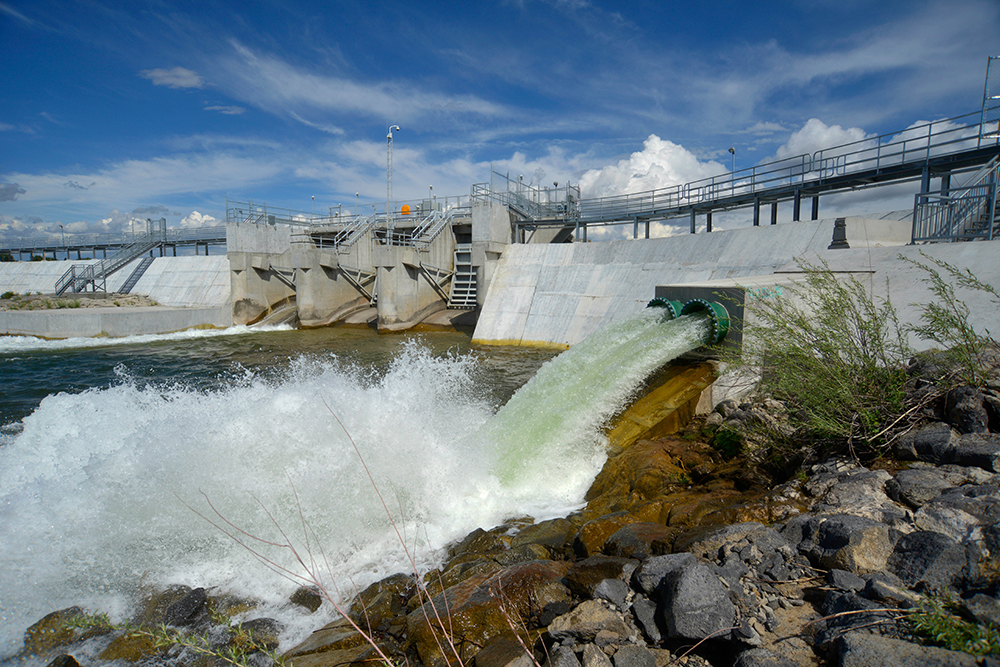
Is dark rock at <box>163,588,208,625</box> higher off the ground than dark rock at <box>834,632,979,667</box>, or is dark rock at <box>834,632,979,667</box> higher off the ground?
dark rock at <box>834,632,979,667</box>

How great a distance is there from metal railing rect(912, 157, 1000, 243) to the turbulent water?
6.57 meters

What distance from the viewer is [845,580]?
2922 millimetres

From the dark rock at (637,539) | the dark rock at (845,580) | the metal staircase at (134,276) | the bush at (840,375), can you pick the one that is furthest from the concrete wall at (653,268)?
the metal staircase at (134,276)

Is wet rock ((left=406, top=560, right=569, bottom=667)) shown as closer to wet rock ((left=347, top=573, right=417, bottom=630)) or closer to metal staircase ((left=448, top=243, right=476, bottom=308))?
wet rock ((left=347, top=573, right=417, bottom=630))

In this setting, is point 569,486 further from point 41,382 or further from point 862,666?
point 41,382

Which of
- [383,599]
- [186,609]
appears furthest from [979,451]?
[186,609]

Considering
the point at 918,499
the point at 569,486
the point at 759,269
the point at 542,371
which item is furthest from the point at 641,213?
the point at 918,499

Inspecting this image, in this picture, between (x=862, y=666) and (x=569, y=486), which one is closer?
(x=862, y=666)

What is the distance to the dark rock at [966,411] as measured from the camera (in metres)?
4.32

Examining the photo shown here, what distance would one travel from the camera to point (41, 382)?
1341 centimetres

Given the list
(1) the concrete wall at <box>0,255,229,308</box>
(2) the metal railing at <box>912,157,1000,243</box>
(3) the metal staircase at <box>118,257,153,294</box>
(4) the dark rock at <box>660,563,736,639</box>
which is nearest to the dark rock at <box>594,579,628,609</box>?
(4) the dark rock at <box>660,563,736,639</box>

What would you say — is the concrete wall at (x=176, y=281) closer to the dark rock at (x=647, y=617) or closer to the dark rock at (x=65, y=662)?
the dark rock at (x=65, y=662)

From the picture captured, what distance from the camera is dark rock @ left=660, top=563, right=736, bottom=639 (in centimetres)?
285

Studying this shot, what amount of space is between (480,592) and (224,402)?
229 inches
